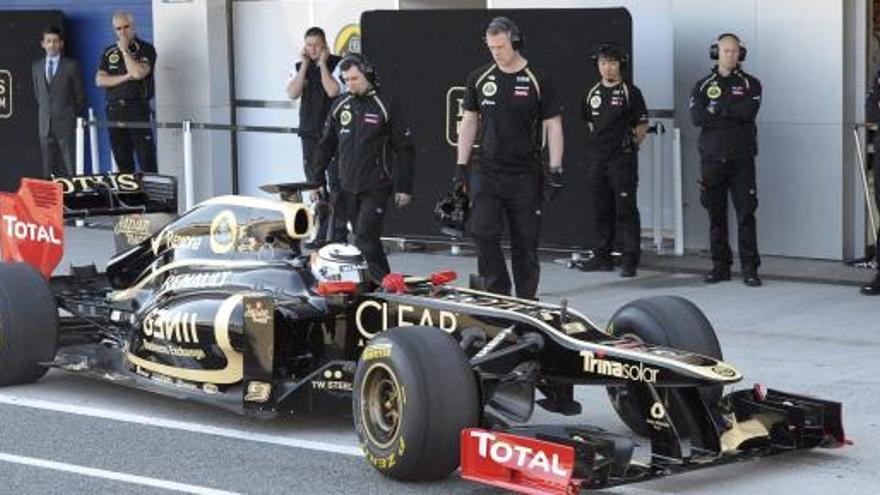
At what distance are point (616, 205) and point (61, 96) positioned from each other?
259 inches

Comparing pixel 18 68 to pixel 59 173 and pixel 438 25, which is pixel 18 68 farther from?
pixel 438 25

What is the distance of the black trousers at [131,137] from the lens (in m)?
17.5

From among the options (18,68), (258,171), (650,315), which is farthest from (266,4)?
(650,315)

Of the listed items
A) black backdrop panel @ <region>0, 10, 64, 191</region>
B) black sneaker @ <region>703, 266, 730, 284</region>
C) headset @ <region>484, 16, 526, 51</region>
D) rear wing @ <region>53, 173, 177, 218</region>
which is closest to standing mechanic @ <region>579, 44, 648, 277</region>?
black sneaker @ <region>703, 266, 730, 284</region>

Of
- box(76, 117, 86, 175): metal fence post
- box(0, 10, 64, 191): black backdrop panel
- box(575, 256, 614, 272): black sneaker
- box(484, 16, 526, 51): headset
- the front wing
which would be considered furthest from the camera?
box(0, 10, 64, 191): black backdrop panel

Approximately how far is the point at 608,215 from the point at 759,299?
1.75 m

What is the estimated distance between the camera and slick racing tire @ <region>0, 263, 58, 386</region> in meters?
9.91

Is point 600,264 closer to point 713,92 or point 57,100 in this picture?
point 713,92

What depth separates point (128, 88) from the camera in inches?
687

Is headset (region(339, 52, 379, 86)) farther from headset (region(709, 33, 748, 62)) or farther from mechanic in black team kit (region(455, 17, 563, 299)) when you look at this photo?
headset (region(709, 33, 748, 62))

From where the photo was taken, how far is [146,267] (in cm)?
1037

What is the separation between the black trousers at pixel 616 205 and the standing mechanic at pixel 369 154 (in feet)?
7.34

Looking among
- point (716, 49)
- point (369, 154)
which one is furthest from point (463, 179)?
point (716, 49)

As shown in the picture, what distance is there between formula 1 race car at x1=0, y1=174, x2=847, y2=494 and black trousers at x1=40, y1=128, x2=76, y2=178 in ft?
23.2
